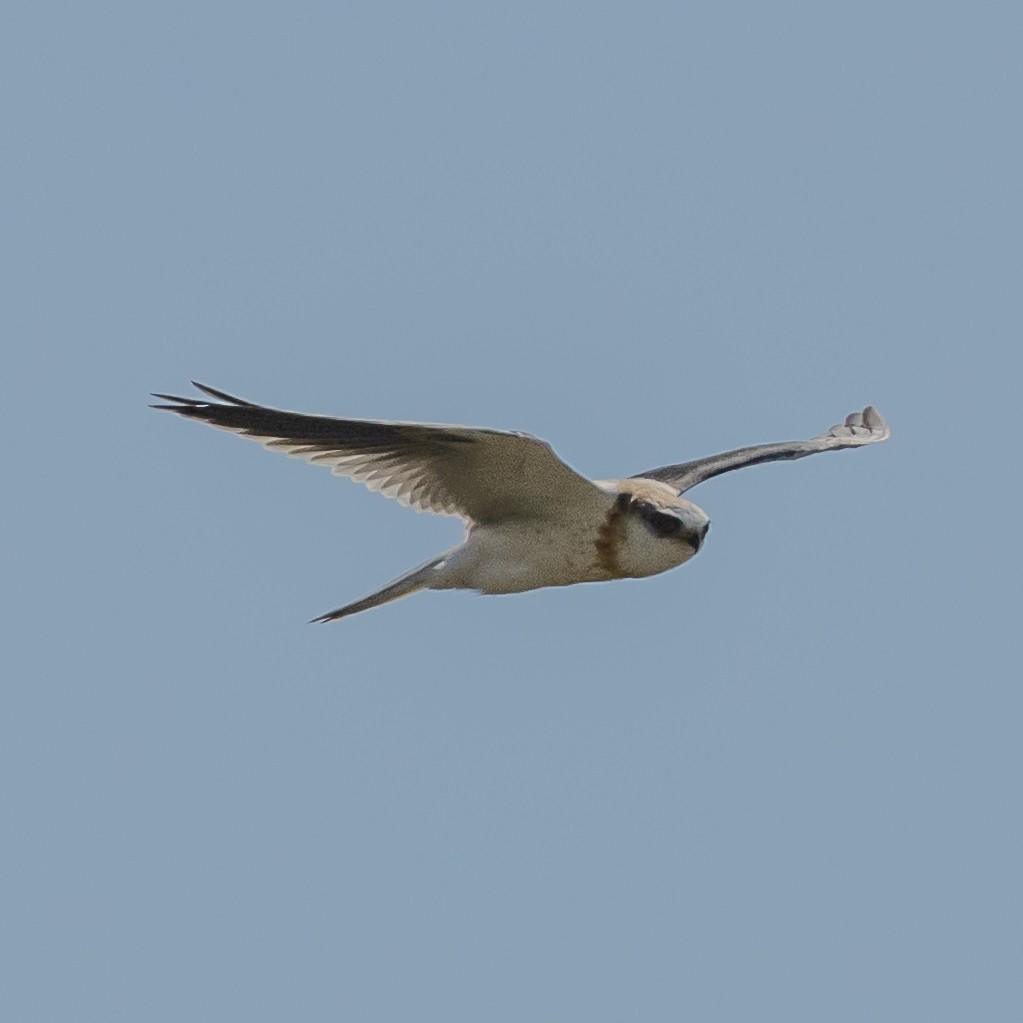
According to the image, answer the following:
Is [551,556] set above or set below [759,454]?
below

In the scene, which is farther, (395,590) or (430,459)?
(395,590)

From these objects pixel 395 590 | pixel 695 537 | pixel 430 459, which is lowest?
pixel 395 590

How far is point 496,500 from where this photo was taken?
8.97 meters

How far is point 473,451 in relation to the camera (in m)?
8.53

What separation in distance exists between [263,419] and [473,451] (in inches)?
37.3

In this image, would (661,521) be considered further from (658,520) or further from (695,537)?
(695,537)

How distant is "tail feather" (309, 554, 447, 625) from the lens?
9266 millimetres

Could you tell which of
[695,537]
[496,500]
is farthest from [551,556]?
[695,537]

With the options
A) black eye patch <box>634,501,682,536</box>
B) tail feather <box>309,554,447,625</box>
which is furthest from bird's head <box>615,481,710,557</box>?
tail feather <box>309,554,447,625</box>

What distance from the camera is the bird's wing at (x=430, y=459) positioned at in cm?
822

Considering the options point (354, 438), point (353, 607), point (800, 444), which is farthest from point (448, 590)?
point (800, 444)

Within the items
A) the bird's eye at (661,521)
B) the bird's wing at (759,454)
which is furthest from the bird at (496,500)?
the bird's wing at (759,454)

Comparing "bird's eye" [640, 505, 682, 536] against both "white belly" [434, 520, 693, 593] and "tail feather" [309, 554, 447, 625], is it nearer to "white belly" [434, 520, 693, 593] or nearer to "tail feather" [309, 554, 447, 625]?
"white belly" [434, 520, 693, 593]

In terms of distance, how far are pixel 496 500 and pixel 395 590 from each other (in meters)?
0.76
